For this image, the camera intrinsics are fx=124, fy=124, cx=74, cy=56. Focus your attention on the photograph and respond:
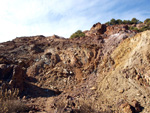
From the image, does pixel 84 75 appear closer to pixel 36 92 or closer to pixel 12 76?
pixel 36 92

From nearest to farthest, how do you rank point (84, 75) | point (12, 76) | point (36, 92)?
point (12, 76), point (36, 92), point (84, 75)

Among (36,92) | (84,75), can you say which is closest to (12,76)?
(36,92)

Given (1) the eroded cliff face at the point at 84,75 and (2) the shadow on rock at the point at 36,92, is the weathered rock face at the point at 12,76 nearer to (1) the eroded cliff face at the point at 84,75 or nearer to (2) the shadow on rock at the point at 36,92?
(1) the eroded cliff face at the point at 84,75

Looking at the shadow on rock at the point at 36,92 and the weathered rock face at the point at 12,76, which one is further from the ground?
the weathered rock face at the point at 12,76

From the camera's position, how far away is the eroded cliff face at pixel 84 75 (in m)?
5.30

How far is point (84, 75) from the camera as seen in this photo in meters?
8.86

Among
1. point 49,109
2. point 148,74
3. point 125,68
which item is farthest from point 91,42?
point 49,109

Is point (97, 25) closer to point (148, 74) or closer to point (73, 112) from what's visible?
point (148, 74)

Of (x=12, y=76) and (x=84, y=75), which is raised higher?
(x=12, y=76)


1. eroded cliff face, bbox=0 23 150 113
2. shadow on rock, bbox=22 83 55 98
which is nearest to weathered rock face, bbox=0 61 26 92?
eroded cliff face, bbox=0 23 150 113

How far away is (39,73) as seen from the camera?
980 cm

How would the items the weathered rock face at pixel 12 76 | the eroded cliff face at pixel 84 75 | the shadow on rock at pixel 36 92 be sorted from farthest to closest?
the shadow on rock at pixel 36 92
the weathered rock face at pixel 12 76
the eroded cliff face at pixel 84 75

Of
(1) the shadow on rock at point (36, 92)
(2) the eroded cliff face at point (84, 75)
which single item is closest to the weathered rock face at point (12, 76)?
(2) the eroded cliff face at point (84, 75)

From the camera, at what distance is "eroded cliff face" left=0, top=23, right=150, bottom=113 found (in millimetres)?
5297
